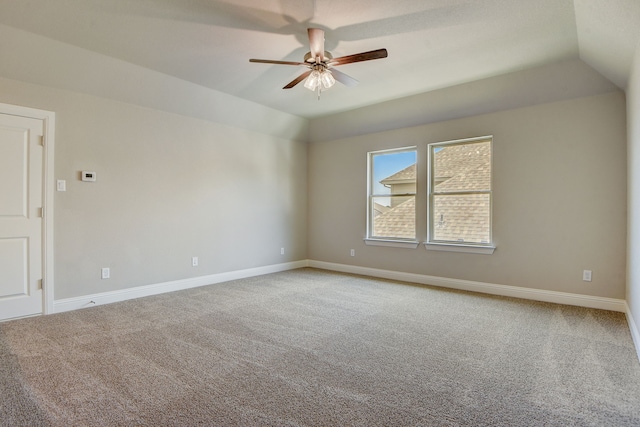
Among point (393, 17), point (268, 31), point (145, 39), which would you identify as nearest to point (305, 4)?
point (268, 31)

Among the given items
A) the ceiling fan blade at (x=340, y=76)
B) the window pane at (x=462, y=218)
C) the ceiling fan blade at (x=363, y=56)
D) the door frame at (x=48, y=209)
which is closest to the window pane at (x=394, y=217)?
the window pane at (x=462, y=218)

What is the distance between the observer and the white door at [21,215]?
3.39 m

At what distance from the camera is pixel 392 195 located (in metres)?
5.66

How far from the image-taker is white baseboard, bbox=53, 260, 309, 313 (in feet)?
12.4

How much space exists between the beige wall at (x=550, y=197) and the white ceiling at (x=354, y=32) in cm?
63

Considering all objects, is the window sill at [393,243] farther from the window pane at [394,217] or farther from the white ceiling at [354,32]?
the white ceiling at [354,32]

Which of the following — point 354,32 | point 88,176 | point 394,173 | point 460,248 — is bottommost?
point 460,248

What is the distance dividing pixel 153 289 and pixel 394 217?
385 cm

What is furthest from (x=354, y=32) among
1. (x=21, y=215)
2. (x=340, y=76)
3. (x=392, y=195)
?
(x=21, y=215)

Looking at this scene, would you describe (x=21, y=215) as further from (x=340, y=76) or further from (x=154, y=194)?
(x=340, y=76)

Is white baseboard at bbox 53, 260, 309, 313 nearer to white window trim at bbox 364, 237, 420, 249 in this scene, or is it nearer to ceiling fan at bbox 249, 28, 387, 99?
white window trim at bbox 364, 237, 420, 249

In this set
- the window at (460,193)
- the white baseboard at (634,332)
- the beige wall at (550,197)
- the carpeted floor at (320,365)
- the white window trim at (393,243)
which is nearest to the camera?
the carpeted floor at (320,365)

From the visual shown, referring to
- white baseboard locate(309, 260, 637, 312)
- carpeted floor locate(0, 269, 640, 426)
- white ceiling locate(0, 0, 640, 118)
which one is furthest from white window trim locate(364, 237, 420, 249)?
white ceiling locate(0, 0, 640, 118)

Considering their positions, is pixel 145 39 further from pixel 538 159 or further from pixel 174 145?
pixel 538 159
